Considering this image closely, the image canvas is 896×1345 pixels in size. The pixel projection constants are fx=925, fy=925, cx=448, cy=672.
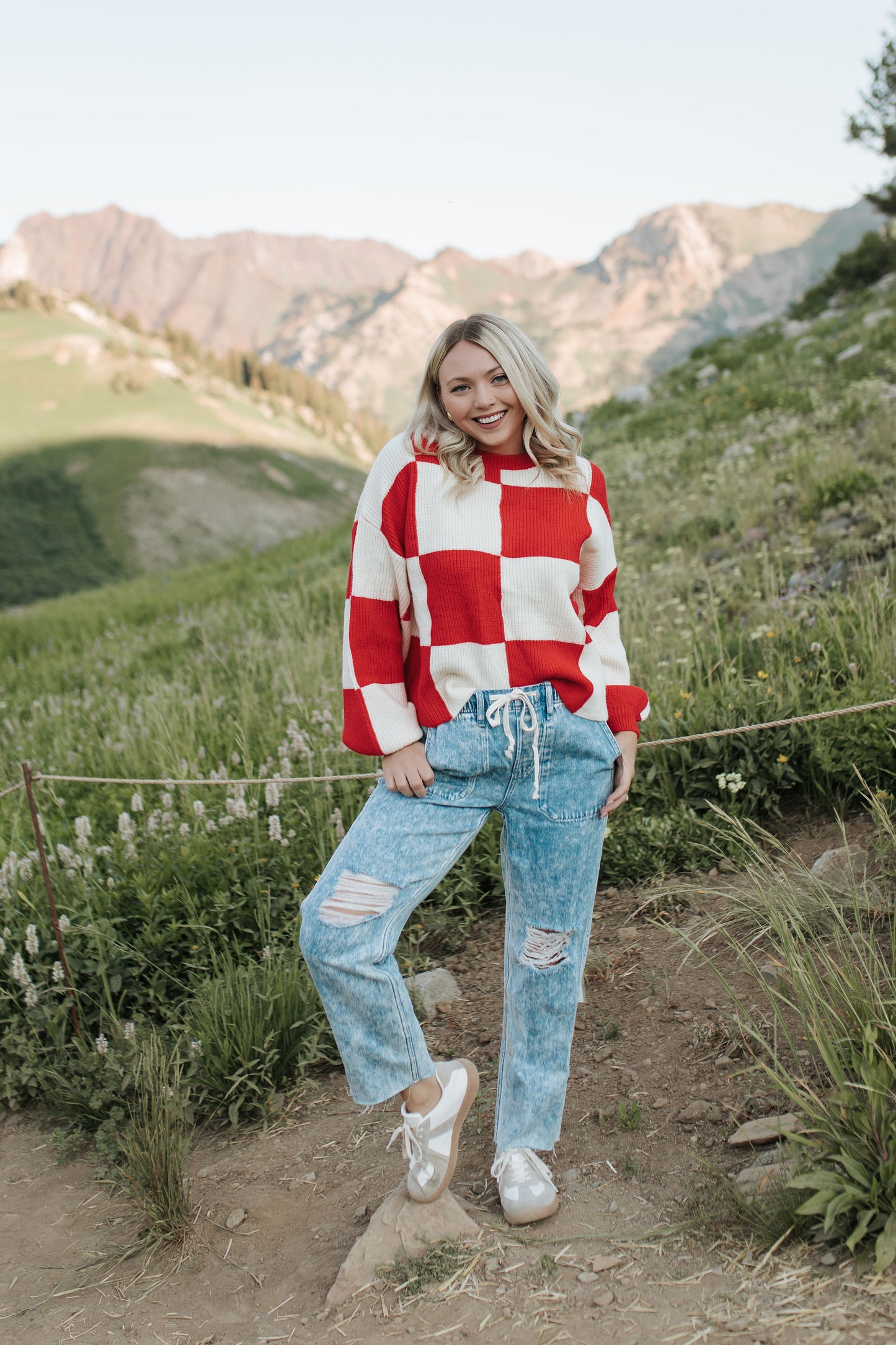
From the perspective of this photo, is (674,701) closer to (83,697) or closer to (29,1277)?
(29,1277)

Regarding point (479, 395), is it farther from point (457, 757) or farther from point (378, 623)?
point (457, 757)

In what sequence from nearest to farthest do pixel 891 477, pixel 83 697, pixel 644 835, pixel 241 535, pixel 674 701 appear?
pixel 644 835
pixel 674 701
pixel 891 477
pixel 83 697
pixel 241 535

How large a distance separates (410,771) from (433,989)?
1.63 m

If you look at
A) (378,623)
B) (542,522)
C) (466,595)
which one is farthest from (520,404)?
(378,623)

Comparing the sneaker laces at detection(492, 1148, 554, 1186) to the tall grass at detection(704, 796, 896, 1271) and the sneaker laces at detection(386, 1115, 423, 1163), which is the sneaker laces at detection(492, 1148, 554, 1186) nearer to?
the sneaker laces at detection(386, 1115, 423, 1163)

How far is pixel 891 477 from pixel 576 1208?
17.2ft

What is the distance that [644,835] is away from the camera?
3.73 metres

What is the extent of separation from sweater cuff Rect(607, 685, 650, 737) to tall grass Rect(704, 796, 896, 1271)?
1.97 ft

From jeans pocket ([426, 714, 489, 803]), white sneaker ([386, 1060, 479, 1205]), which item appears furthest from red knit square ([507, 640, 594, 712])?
white sneaker ([386, 1060, 479, 1205])

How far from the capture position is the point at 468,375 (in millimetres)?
2180

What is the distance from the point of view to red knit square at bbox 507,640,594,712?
2143mm

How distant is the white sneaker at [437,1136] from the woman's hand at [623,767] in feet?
2.46

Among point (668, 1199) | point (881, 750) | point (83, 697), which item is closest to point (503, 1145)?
point (668, 1199)

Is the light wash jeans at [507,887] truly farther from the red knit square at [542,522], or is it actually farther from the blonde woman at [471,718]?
the red knit square at [542,522]
